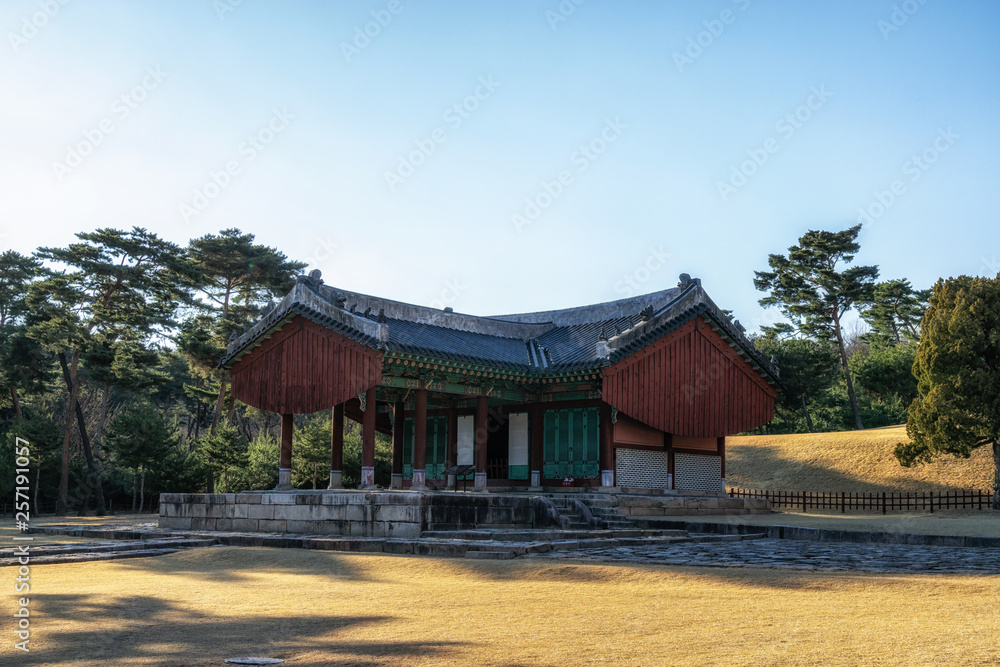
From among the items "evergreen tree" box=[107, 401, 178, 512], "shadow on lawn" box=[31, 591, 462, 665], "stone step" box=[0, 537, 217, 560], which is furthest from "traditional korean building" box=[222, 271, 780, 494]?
"shadow on lawn" box=[31, 591, 462, 665]

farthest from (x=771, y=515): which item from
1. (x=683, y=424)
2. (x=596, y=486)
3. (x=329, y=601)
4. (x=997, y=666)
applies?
(x=997, y=666)

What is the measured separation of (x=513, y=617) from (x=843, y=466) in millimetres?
33860

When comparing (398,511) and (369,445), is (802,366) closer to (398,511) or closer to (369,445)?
(369,445)

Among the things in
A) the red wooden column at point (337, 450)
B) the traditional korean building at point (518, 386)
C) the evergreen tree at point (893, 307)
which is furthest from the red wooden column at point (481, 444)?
the evergreen tree at point (893, 307)

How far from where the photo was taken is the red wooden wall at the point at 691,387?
24281 millimetres

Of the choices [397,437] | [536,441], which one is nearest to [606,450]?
[536,441]

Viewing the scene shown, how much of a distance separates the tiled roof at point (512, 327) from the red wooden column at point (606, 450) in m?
1.65

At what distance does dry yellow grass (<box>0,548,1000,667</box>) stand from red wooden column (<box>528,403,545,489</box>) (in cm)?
1306

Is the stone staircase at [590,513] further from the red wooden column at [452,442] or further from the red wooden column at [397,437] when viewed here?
the red wooden column at [397,437]

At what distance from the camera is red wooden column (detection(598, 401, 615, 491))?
942 inches

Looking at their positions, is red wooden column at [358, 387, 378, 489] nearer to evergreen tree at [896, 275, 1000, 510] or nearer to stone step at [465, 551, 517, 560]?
stone step at [465, 551, 517, 560]

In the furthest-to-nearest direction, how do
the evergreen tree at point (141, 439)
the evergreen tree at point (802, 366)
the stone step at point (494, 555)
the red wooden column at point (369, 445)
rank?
the evergreen tree at point (802, 366) < the evergreen tree at point (141, 439) < the red wooden column at point (369, 445) < the stone step at point (494, 555)

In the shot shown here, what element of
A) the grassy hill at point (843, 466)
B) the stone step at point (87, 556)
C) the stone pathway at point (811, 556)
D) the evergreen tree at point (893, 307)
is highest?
the evergreen tree at point (893, 307)

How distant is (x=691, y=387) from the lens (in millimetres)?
26031
